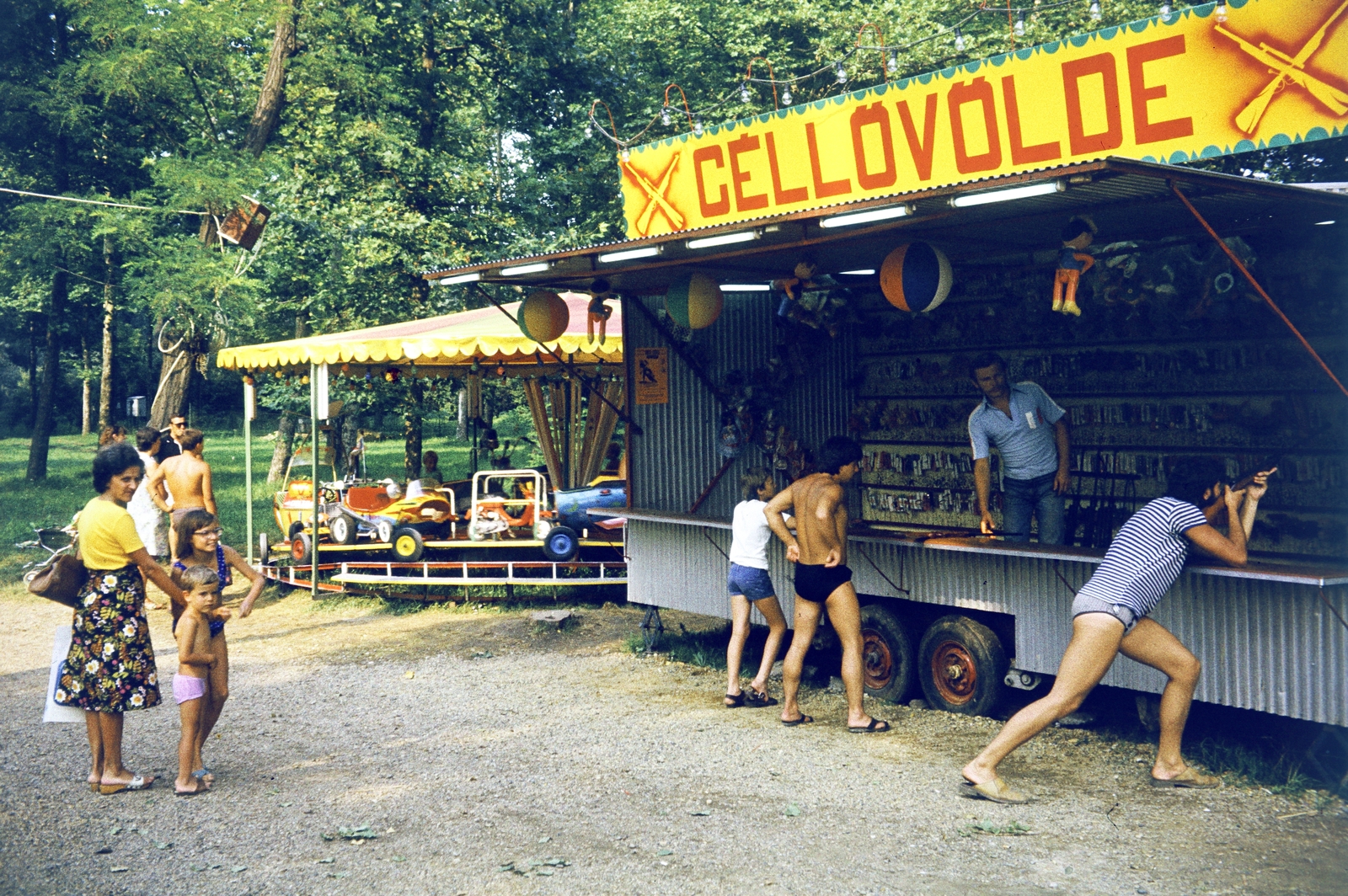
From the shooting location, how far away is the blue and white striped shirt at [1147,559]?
5.50 metres

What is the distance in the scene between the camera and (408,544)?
12070 mm

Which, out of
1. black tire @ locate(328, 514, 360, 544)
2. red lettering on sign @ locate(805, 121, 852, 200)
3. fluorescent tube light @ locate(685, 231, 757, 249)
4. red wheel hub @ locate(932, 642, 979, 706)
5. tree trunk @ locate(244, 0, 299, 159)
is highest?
tree trunk @ locate(244, 0, 299, 159)

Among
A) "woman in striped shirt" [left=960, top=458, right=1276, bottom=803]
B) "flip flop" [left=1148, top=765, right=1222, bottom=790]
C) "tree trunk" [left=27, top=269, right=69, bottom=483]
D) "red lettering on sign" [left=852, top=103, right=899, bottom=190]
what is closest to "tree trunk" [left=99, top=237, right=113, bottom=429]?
"tree trunk" [left=27, top=269, right=69, bottom=483]

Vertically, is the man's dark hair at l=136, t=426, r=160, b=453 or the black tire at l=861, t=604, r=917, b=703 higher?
the man's dark hair at l=136, t=426, r=160, b=453

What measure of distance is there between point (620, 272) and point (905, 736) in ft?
12.7

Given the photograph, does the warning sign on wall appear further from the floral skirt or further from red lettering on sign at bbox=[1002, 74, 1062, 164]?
the floral skirt

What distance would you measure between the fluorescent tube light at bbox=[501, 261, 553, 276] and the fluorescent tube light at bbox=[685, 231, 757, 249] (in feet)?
4.18

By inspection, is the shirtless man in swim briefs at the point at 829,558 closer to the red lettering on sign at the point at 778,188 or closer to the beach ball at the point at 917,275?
the beach ball at the point at 917,275

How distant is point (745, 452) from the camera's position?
31.3ft

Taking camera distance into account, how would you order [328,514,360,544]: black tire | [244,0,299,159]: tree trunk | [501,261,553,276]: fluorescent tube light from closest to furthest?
[501,261,553,276]: fluorescent tube light, [328,514,360,544]: black tire, [244,0,299,159]: tree trunk

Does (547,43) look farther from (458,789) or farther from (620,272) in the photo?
(458,789)

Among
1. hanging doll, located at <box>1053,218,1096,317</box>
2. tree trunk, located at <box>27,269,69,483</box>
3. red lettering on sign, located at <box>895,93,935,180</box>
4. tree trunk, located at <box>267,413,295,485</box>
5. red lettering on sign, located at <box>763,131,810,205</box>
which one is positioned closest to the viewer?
hanging doll, located at <box>1053,218,1096,317</box>

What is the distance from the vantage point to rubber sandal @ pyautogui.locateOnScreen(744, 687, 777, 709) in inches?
311

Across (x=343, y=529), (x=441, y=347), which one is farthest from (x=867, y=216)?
(x=343, y=529)
